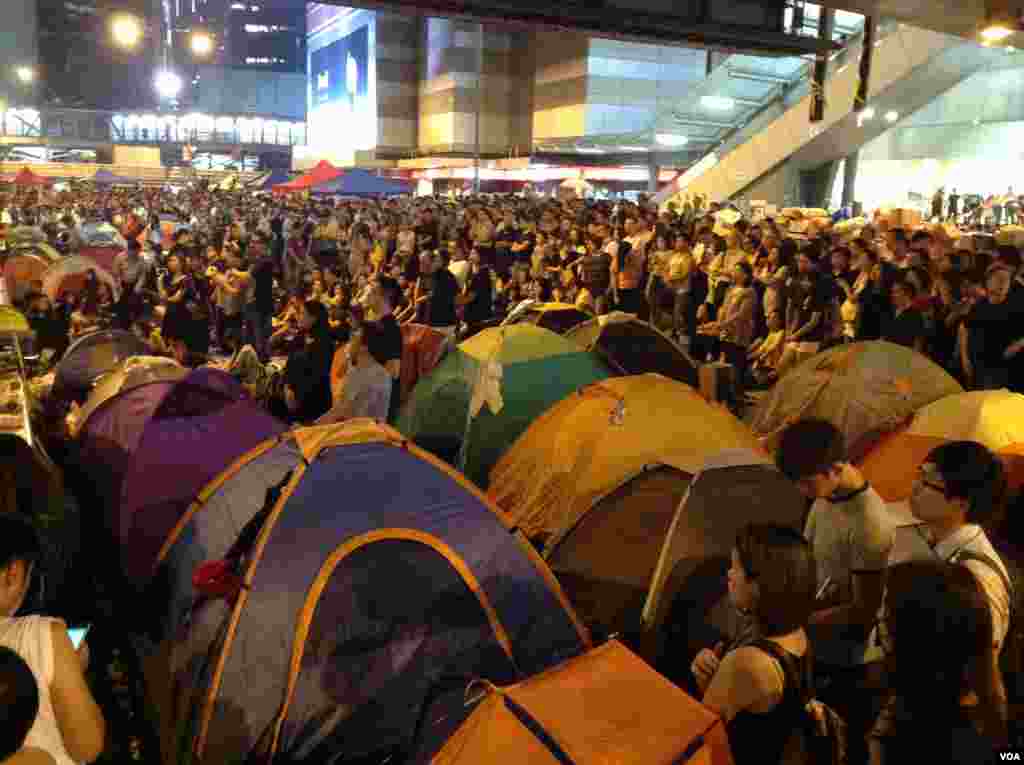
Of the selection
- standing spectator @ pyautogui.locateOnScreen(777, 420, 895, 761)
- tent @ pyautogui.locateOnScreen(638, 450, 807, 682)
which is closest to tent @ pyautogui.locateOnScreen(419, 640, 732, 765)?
standing spectator @ pyautogui.locateOnScreen(777, 420, 895, 761)

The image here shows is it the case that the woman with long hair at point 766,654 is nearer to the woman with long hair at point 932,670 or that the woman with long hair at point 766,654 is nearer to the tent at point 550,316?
the woman with long hair at point 932,670

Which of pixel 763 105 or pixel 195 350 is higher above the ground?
pixel 763 105

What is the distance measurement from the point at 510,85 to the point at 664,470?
54.8 metres

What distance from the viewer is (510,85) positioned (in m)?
56.3

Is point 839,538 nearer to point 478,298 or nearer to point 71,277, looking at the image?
point 478,298

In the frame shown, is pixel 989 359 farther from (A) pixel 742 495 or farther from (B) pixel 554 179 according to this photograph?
(B) pixel 554 179

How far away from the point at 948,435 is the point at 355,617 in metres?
4.28

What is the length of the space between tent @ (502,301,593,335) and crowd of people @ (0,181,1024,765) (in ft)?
5.28

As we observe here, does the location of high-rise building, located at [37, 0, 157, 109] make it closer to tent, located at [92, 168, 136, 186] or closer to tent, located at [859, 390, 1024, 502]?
tent, located at [92, 168, 136, 186]

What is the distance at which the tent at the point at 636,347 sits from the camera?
832 centimetres

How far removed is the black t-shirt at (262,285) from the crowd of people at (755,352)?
31mm

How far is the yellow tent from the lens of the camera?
18.2 ft

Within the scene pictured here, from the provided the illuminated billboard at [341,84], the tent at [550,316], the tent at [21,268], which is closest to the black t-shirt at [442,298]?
the tent at [550,316]

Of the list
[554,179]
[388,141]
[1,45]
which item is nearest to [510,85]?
[388,141]
